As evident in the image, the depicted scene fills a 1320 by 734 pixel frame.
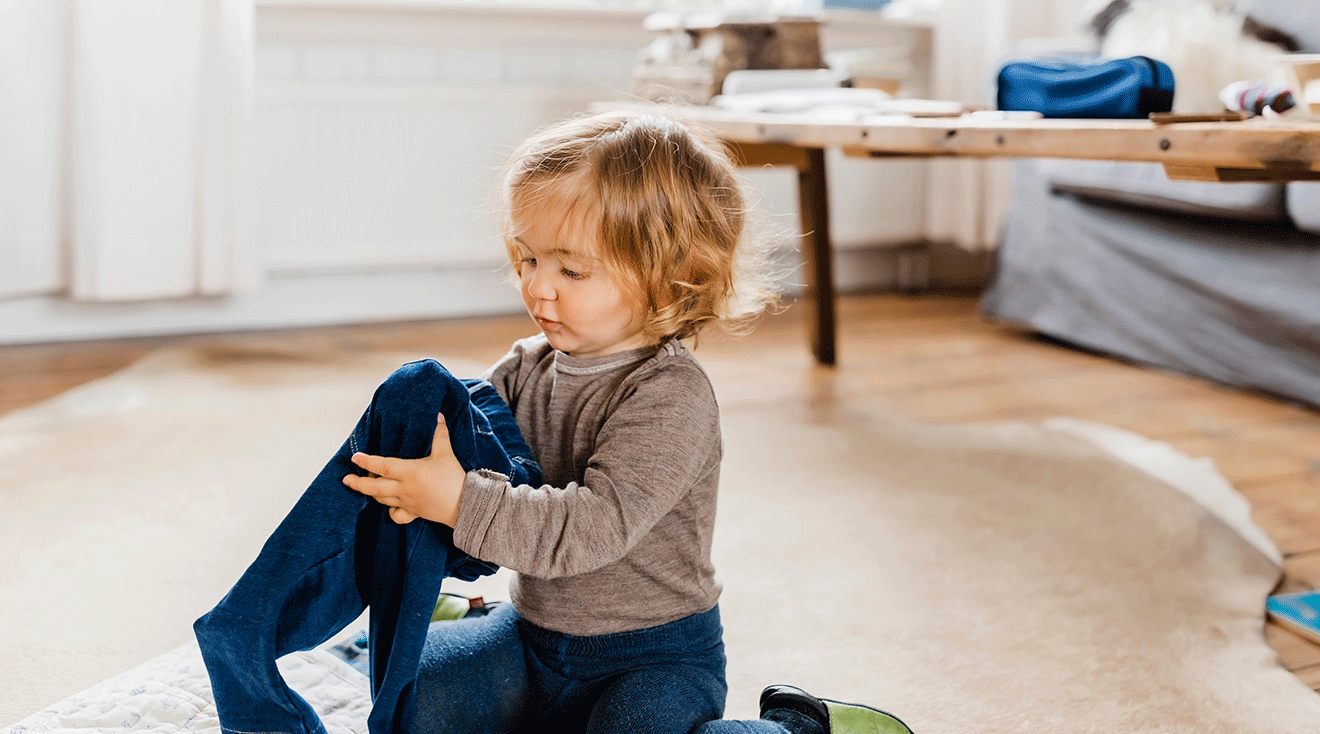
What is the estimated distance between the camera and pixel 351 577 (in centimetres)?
79

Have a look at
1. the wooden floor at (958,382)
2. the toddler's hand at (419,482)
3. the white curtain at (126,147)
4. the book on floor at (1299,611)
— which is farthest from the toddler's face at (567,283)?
the white curtain at (126,147)

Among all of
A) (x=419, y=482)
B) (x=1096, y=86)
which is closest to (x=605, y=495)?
(x=419, y=482)

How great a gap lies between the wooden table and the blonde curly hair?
0.11 meters

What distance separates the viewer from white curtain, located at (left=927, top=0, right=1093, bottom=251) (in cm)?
285

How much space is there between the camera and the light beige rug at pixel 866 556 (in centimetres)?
99

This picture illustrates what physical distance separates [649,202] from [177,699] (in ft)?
1.75

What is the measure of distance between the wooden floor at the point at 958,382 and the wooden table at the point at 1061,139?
436mm

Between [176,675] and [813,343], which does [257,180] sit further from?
[176,675]

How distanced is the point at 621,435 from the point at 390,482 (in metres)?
0.16

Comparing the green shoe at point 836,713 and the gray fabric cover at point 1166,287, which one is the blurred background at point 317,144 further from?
the green shoe at point 836,713

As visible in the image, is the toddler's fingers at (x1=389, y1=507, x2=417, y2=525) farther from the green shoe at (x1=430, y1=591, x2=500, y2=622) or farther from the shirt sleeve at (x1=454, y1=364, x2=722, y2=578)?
the green shoe at (x1=430, y1=591, x2=500, y2=622)

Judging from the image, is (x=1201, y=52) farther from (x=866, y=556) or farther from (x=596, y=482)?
(x=596, y=482)

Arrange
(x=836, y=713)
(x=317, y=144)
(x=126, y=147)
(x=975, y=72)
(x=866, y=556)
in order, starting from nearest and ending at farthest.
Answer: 1. (x=836, y=713)
2. (x=866, y=556)
3. (x=126, y=147)
4. (x=317, y=144)
5. (x=975, y=72)

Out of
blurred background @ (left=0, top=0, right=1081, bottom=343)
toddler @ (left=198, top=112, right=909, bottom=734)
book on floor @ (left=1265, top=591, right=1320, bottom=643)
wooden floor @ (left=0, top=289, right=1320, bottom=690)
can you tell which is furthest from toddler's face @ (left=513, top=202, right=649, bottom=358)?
blurred background @ (left=0, top=0, right=1081, bottom=343)
